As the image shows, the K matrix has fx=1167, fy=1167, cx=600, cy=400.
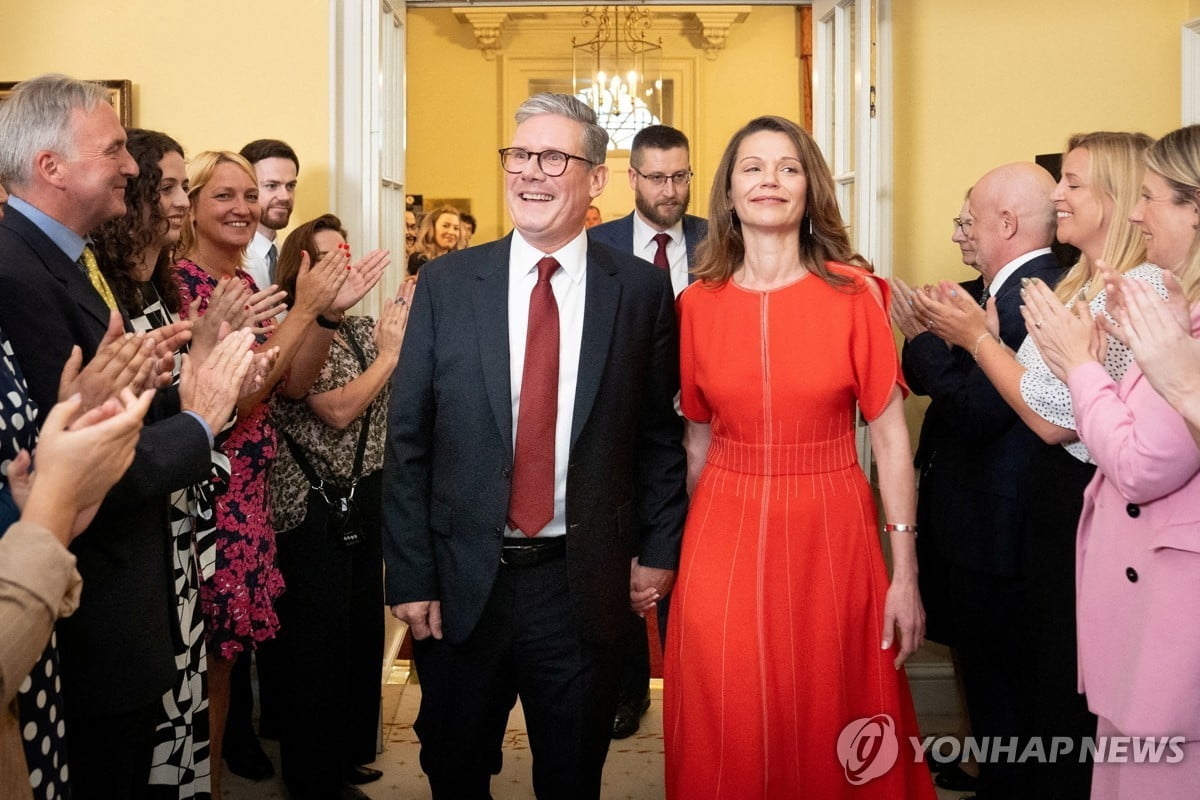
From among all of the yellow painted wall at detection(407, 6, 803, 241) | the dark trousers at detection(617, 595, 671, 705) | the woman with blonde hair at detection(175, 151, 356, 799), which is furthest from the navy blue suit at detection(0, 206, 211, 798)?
the yellow painted wall at detection(407, 6, 803, 241)

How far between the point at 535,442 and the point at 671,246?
2455mm

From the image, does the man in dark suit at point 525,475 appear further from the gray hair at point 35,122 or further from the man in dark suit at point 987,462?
the man in dark suit at point 987,462

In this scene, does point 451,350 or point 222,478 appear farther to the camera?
point 222,478

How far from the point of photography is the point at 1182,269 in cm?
224

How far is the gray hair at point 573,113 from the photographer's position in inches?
100

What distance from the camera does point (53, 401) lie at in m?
1.97

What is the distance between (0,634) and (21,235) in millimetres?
976

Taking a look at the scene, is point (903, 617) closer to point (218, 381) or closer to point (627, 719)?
point (218, 381)

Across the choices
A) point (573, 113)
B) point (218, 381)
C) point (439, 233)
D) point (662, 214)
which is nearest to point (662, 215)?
point (662, 214)

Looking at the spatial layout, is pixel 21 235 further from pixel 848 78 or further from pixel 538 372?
pixel 848 78

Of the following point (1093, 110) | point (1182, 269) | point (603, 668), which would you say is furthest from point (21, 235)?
point (1093, 110)

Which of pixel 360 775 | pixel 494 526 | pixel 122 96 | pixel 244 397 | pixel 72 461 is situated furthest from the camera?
pixel 122 96

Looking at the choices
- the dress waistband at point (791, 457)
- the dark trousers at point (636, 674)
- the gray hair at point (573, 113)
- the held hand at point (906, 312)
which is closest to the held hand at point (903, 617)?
the dress waistband at point (791, 457)

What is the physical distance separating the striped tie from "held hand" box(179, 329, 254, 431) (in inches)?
7.5
